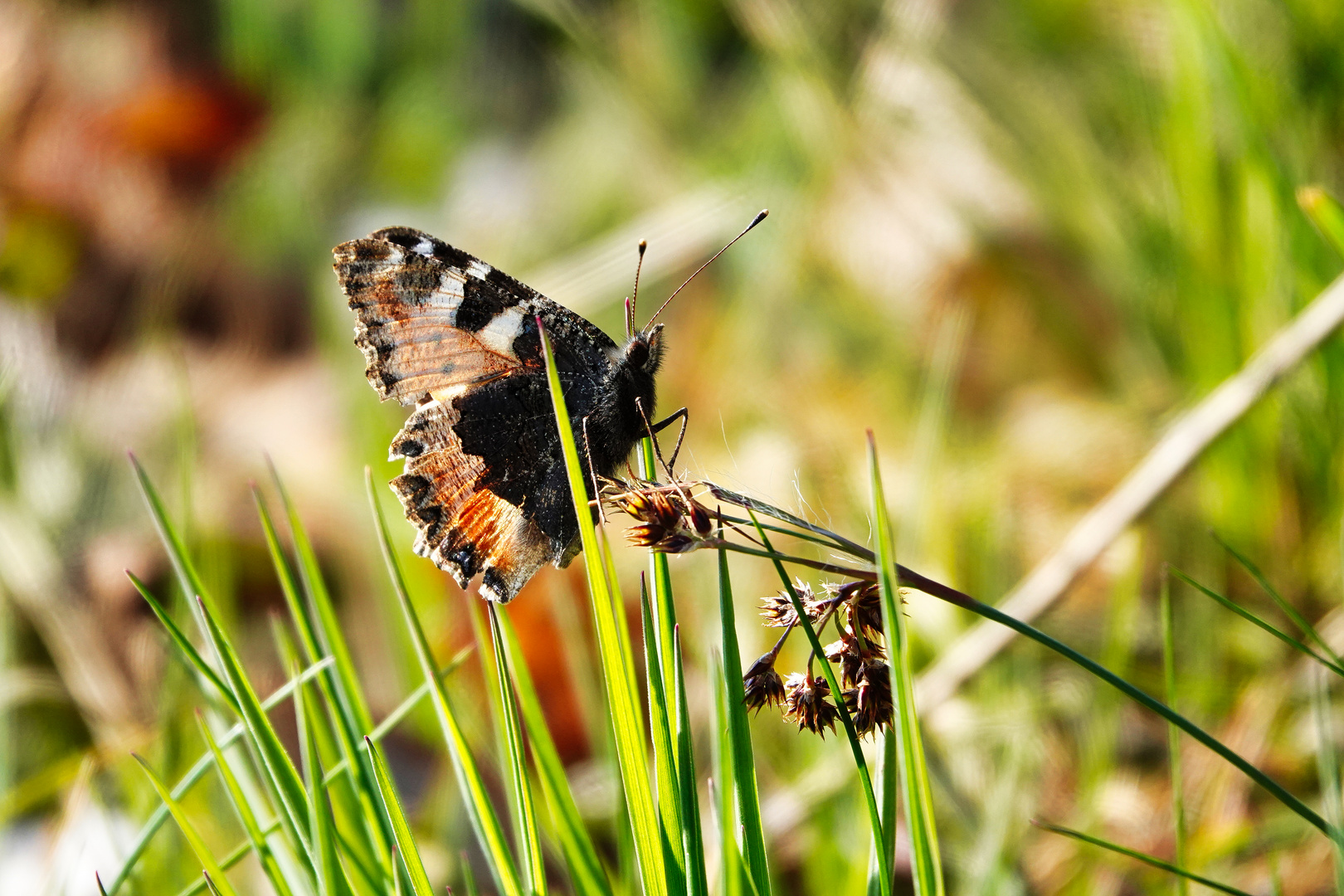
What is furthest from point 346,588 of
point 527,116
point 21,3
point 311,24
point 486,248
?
point 21,3

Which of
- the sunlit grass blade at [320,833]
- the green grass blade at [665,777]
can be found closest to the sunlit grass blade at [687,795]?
the green grass blade at [665,777]

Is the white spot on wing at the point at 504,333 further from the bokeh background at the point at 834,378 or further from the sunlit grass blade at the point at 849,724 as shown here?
the sunlit grass blade at the point at 849,724

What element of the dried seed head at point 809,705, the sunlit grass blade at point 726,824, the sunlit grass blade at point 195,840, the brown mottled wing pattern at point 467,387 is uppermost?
the brown mottled wing pattern at point 467,387

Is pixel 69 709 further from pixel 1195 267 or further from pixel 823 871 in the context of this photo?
pixel 1195 267

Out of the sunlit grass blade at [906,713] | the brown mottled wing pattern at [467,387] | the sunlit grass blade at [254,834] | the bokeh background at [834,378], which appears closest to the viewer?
the sunlit grass blade at [906,713]

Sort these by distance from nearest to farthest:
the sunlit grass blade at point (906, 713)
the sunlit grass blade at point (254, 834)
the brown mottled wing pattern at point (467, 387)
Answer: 1. the sunlit grass blade at point (906, 713)
2. the sunlit grass blade at point (254, 834)
3. the brown mottled wing pattern at point (467, 387)

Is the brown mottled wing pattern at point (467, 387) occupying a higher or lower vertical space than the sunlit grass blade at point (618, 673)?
higher

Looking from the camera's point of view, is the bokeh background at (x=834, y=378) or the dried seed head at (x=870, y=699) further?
the bokeh background at (x=834, y=378)
